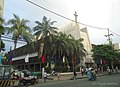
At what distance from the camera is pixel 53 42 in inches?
1452

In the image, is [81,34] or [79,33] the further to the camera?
[81,34]

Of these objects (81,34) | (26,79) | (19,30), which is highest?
(81,34)

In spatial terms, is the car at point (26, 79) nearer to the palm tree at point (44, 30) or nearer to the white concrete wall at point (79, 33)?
the palm tree at point (44, 30)

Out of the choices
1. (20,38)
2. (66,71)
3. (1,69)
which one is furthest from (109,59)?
(1,69)

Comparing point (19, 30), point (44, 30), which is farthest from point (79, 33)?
point (19, 30)

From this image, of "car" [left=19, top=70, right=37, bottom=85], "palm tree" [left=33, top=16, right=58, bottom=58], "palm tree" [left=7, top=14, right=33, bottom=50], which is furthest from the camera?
"palm tree" [left=33, top=16, right=58, bottom=58]

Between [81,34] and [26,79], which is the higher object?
[81,34]

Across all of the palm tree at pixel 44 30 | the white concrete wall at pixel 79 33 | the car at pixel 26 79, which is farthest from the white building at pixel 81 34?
the car at pixel 26 79

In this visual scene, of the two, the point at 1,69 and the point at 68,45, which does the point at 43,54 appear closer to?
the point at 68,45

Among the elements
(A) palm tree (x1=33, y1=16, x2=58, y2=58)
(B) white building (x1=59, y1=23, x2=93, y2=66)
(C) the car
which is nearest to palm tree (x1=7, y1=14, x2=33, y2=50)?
(A) palm tree (x1=33, y1=16, x2=58, y2=58)

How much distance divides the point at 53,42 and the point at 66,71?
25.6 feet

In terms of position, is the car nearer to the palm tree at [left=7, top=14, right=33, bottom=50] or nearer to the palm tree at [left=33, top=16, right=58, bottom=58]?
the palm tree at [left=7, top=14, right=33, bottom=50]

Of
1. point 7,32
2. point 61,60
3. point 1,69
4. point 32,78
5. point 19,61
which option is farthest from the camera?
point 19,61

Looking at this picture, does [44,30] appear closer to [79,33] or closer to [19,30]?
[19,30]
